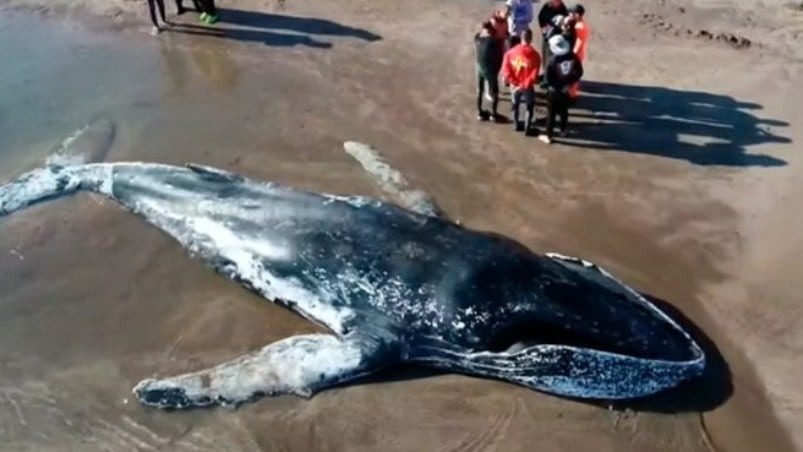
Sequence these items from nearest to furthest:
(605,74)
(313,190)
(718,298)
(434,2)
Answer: (718,298)
(313,190)
(605,74)
(434,2)

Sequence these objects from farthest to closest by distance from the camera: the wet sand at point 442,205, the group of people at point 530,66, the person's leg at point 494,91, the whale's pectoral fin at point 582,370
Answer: the person's leg at point 494,91 → the group of people at point 530,66 → the wet sand at point 442,205 → the whale's pectoral fin at point 582,370

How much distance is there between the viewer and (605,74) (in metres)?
18.3

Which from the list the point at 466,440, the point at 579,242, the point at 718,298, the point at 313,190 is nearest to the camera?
the point at 466,440

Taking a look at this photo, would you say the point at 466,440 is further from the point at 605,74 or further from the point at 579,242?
the point at 605,74

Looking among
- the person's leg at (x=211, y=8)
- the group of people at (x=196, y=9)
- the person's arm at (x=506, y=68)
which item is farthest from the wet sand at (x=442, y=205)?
the person's arm at (x=506, y=68)

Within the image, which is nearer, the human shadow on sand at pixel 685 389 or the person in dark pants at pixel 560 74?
the human shadow on sand at pixel 685 389

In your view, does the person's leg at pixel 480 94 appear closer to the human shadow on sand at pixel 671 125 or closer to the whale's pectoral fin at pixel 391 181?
the human shadow on sand at pixel 671 125

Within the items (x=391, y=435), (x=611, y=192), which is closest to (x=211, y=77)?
(x=611, y=192)

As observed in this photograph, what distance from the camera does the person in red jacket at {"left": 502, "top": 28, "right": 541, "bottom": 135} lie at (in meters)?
15.8

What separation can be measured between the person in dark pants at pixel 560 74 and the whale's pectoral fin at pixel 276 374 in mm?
6405

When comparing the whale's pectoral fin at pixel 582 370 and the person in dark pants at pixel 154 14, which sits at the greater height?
the person in dark pants at pixel 154 14

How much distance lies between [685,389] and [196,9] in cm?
1420

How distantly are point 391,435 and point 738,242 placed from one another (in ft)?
20.8

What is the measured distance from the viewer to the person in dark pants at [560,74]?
15.6 metres
